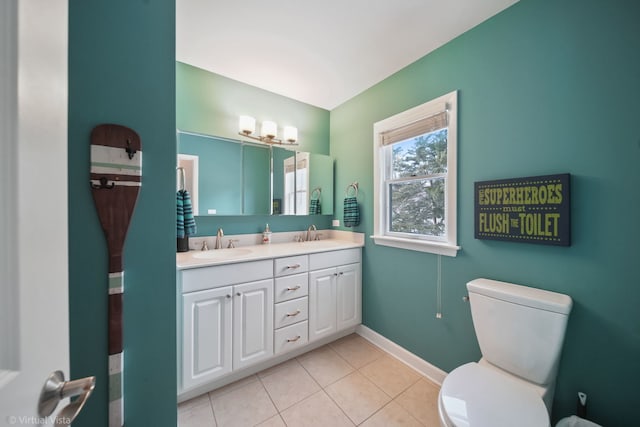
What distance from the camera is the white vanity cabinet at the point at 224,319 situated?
4.78 feet

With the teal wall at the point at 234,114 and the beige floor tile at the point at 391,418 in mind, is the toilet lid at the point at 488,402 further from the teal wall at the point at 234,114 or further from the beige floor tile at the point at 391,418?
the teal wall at the point at 234,114

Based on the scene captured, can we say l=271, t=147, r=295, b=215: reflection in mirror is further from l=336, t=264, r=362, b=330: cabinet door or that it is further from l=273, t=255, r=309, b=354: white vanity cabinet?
l=336, t=264, r=362, b=330: cabinet door

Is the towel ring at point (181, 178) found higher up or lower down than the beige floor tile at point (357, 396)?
higher up

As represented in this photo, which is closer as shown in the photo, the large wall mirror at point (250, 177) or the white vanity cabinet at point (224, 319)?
the white vanity cabinet at point (224, 319)

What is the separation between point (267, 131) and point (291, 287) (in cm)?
149

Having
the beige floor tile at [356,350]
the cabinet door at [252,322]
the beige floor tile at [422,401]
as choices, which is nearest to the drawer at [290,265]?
the cabinet door at [252,322]

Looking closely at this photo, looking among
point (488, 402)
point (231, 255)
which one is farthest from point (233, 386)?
point (488, 402)

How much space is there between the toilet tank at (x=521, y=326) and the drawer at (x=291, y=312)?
3.96 feet

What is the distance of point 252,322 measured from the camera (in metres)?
1.70

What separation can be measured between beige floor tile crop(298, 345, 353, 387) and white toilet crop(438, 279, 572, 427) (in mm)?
910

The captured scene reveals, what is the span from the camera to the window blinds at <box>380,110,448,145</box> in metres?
1.72

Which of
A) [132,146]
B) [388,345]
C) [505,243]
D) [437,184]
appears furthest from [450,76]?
[388,345]

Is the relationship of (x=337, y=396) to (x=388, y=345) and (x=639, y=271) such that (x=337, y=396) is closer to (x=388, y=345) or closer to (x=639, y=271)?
(x=388, y=345)

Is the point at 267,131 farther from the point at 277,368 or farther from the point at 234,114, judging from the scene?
the point at 277,368
